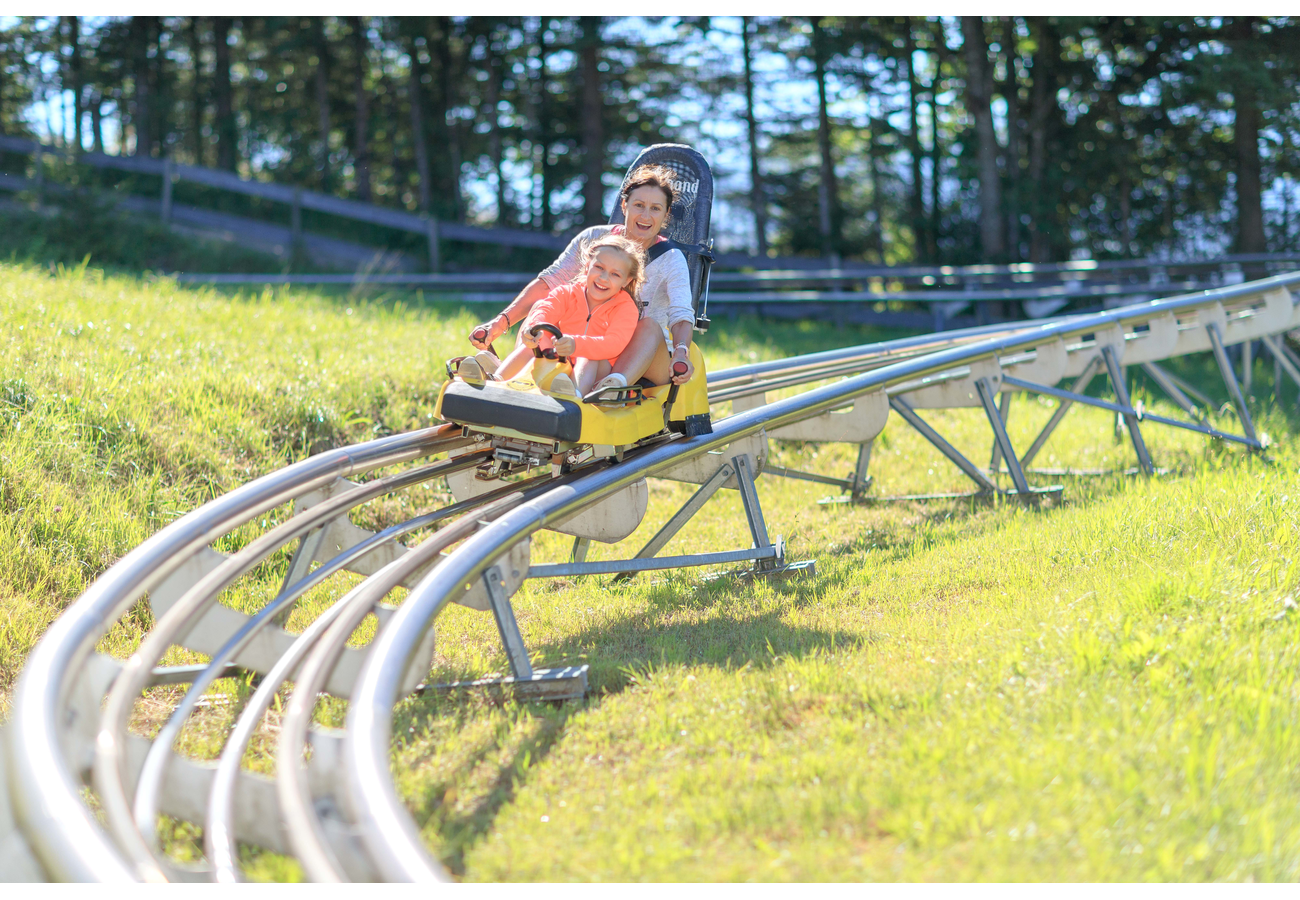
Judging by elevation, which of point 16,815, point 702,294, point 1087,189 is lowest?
point 16,815

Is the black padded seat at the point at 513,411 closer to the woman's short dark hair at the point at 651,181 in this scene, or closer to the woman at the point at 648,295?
the woman at the point at 648,295

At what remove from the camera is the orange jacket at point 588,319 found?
13.9ft

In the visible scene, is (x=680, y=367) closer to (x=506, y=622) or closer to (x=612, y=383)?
(x=612, y=383)

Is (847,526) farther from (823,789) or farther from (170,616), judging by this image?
(170,616)

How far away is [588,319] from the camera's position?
438cm

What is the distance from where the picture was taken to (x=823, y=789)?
2514 mm

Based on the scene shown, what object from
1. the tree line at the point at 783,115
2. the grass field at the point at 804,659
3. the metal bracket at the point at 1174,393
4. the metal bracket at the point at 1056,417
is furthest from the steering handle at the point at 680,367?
the tree line at the point at 783,115

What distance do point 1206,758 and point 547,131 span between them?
863 inches

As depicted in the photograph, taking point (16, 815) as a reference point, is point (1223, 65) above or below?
above

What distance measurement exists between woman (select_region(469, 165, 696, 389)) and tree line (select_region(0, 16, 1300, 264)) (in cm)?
1365

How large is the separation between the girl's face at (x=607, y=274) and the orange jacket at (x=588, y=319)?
74 mm

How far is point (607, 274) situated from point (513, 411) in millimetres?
794
